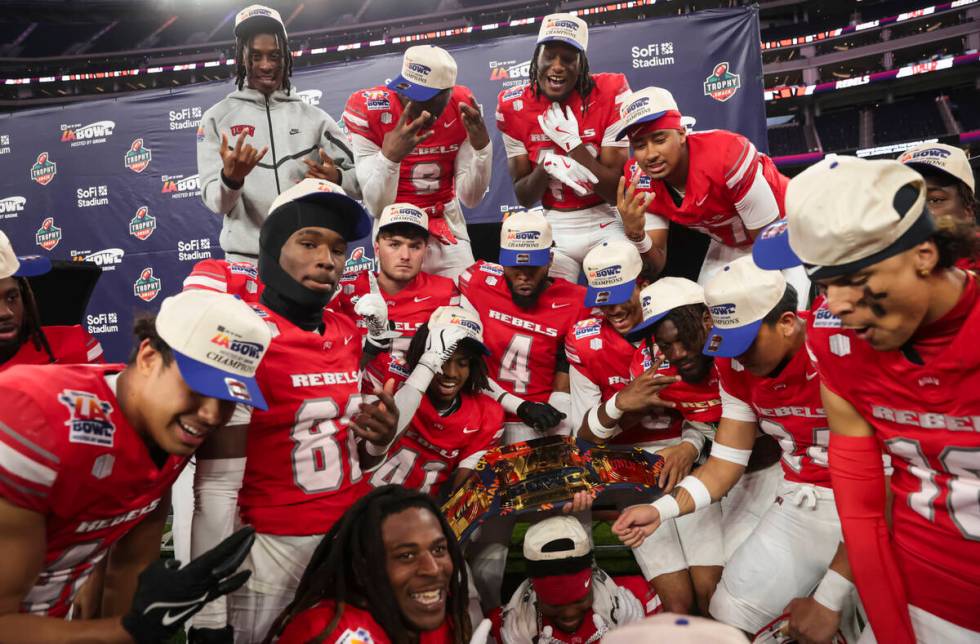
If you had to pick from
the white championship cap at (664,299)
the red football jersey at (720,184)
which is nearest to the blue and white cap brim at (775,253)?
the white championship cap at (664,299)

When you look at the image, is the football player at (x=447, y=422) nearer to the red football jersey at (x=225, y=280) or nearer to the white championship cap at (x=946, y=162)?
the red football jersey at (x=225, y=280)

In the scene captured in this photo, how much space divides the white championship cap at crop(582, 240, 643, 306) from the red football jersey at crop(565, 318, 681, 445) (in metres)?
0.20

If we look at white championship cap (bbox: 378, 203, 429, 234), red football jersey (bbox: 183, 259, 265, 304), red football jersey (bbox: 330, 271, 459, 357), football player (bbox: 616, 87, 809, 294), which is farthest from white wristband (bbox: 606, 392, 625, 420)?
red football jersey (bbox: 183, 259, 265, 304)

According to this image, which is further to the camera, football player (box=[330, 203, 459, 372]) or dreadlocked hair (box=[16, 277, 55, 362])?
football player (box=[330, 203, 459, 372])

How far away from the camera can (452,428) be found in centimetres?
354

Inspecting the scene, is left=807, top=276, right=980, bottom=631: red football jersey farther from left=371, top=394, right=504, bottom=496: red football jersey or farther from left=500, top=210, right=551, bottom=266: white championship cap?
left=500, top=210, right=551, bottom=266: white championship cap

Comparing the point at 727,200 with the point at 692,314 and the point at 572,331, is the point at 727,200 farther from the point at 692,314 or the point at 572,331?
the point at 572,331

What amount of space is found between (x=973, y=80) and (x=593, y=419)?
1946 centimetres

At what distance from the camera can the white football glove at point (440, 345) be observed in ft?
10.5

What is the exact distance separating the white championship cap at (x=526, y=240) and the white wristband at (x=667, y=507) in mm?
1590

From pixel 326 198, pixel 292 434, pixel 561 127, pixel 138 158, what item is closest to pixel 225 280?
pixel 326 198

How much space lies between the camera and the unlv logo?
64.4 inches

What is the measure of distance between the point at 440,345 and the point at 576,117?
5.99 feet

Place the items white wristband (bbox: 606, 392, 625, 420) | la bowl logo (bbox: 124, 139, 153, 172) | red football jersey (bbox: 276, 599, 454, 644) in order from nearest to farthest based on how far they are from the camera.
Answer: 1. red football jersey (bbox: 276, 599, 454, 644)
2. white wristband (bbox: 606, 392, 625, 420)
3. la bowl logo (bbox: 124, 139, 153, 172)
